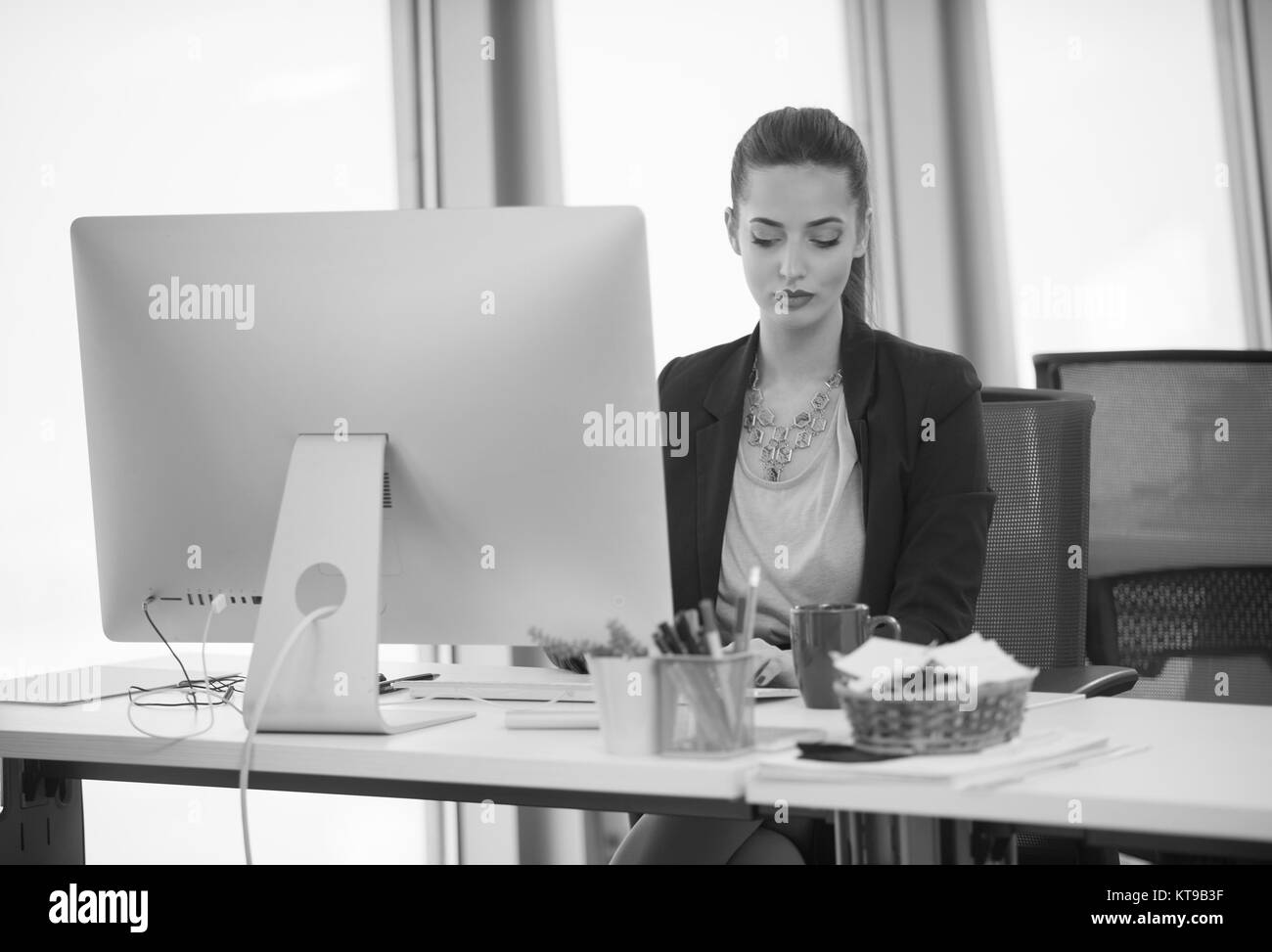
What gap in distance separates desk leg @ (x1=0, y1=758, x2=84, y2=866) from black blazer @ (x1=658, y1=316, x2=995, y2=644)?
816 mm

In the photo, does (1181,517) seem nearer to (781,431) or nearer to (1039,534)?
(1039,534)

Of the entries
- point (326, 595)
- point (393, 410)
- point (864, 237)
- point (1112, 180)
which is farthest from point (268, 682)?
point (1112, 180)

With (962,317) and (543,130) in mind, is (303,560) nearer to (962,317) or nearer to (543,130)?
(543,130)

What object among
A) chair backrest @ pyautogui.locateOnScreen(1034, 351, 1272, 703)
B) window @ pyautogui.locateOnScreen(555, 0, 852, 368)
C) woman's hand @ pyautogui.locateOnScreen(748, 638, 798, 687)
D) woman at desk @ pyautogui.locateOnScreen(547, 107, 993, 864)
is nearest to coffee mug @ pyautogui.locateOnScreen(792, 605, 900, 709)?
woman's hand @ pyautogui.locateOnScreen(748, 638, 798, 687)

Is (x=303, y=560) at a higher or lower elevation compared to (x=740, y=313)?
lower

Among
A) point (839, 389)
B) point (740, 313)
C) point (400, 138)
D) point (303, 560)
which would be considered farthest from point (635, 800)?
point (400, 138)

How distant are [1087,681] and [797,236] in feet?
2.24

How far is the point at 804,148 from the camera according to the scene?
1709 millimetres

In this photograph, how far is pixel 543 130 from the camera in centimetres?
279

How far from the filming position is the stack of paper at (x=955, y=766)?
0.87 m

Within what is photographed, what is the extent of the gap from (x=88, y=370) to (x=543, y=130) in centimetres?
173

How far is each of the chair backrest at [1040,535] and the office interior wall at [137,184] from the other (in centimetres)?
158

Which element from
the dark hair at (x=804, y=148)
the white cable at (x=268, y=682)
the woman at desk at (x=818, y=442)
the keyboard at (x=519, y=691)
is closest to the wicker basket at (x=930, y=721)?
the keyboard at (x=519, y=691)

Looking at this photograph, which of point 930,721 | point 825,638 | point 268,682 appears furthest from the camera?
point 825,638
